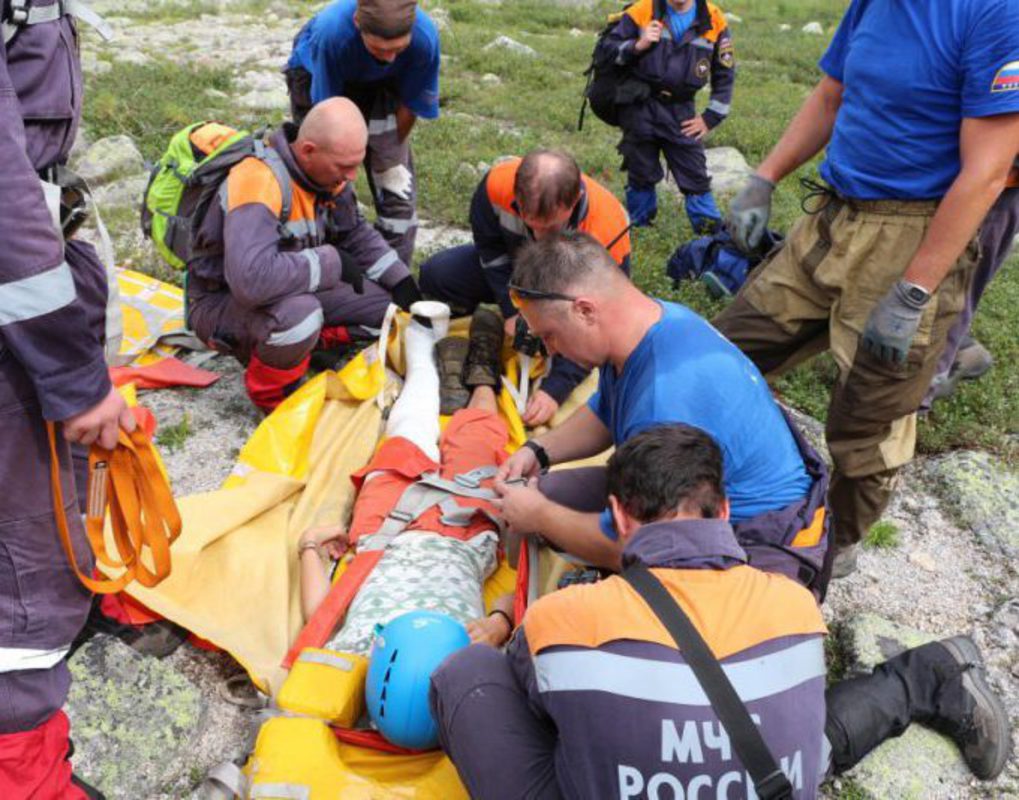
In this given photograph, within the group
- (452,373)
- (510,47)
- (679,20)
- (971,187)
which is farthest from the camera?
(510,47)

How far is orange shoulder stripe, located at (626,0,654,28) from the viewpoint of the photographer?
711 cm

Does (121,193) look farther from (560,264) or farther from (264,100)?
(560,264)

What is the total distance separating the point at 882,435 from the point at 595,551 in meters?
1.36

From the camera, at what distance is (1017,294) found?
6.68 metres

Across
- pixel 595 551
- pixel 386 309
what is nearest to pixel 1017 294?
pixel 386 309

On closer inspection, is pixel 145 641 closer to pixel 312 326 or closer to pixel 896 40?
pixel 312 326

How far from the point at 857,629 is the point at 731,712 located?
1790 mm

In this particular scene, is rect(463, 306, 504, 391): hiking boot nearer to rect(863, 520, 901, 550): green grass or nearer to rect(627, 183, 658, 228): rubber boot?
rect(863, 520, 901, 550): green grass

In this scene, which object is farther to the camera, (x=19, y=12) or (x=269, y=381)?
(x=269, y=381)

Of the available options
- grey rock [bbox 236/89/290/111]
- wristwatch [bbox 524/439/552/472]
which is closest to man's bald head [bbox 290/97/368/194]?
wristwatch [bbox 524/439/552/472]

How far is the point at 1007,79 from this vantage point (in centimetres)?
283

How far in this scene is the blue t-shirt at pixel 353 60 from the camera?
5.23 m

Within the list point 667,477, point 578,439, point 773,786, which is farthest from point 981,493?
point 773,786

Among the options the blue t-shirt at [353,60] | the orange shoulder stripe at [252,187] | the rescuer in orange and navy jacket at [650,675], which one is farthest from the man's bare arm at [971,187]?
the blue t-shirt at [353,60]
